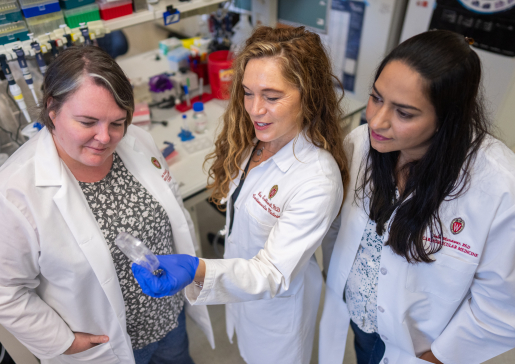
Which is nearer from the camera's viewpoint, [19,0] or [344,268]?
[344,268]

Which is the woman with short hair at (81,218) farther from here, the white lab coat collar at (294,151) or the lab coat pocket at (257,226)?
the white lab coat collar at (294,151)

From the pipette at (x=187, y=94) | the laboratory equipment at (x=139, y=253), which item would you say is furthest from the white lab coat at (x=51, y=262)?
the pipette at (x=187, y=94)

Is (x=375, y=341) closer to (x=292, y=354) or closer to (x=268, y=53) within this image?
(x=292, y=354)

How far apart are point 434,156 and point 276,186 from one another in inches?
18.2

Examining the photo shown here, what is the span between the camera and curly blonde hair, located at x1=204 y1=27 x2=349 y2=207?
1.00 meters

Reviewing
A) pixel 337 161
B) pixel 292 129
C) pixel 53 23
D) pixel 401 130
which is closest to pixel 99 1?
pixel 53 23

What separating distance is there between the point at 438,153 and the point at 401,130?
0.12 metres

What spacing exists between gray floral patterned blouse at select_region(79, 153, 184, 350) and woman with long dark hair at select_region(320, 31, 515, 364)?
0.63 meters

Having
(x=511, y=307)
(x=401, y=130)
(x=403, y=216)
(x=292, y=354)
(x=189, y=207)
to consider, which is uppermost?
(x=401, y=130)

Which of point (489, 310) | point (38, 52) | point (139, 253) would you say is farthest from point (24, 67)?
point (489, 310)

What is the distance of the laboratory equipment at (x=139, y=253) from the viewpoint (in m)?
0.89

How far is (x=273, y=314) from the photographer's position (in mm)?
1271

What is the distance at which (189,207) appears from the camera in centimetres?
174

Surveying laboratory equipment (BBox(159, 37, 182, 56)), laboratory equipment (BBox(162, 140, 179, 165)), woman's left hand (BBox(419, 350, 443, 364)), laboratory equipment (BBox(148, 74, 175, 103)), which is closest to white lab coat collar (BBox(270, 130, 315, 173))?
woman's left hand (BBox(419, 350, 443, 364))
